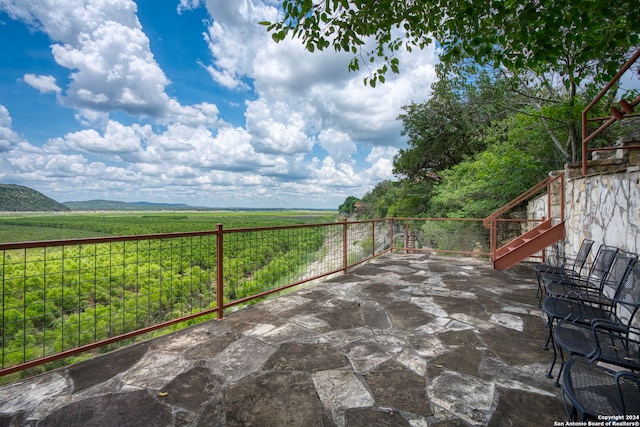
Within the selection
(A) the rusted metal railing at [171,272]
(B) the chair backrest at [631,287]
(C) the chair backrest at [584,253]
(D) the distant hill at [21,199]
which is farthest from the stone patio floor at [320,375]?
(D) the distant hill at [21,199]

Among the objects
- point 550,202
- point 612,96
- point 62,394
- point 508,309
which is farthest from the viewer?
point 612,96

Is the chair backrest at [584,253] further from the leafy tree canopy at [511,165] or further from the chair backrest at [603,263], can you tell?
the leafy tree canopy at [511,165]

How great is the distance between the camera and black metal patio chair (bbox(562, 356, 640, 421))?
1229mm

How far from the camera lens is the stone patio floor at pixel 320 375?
6.09 feet

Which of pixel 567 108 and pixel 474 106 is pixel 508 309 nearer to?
pixel 567 108

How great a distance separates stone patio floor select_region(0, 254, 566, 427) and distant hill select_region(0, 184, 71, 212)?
77662mm

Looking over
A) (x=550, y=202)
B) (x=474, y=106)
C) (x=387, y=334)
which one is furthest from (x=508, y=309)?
(x=474, y=106)

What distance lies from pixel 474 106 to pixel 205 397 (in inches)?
482

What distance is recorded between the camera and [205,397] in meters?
2.04

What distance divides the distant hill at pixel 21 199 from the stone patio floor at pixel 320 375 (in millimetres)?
77662

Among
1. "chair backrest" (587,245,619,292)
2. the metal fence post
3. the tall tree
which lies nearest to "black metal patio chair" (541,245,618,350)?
"chair backrest" (587,245,619,292)

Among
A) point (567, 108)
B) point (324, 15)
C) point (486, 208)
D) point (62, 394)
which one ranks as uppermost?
point (567, 108)

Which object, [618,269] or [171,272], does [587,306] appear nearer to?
[618,269]

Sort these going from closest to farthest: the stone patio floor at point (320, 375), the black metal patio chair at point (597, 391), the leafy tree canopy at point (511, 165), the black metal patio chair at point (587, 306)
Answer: the black metal patio chair at point (597, 391), the stone patio floor at point (320, 375), the black metal patio chair at point (587, 306), the leafy tree canopy at point (511, 165)
